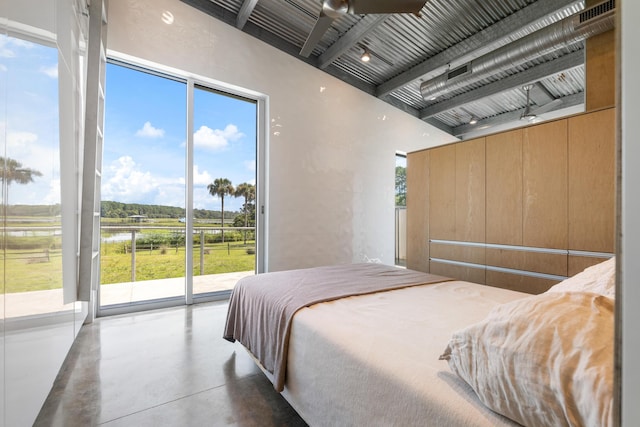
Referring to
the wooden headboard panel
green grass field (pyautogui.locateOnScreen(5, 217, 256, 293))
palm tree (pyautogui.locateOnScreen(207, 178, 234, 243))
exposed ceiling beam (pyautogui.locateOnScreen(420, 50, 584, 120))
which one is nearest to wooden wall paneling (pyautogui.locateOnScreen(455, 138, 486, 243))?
the wooden headboard panel

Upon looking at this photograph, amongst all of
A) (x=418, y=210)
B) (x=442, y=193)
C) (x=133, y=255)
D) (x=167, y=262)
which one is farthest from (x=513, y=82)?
(x=133, y=255)

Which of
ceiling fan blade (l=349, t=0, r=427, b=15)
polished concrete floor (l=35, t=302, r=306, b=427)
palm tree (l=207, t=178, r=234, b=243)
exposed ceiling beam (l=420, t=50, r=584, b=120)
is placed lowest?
polished concrete floor (l=35, t=302, r=306, b=427)

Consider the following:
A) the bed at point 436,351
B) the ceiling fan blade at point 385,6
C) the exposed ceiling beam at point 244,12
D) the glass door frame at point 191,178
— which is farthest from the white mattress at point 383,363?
the exposed ceiling beam at point 244,12

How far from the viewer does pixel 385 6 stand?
92.2 inches

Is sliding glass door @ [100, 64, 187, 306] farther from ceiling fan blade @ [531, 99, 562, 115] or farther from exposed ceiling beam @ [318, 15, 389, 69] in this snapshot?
ceiling fan blade @ [531, 99, 562, 115]

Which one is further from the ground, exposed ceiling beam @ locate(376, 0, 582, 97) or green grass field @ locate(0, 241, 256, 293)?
exposed ceiling beam @ locate(376, 0, 582, 97)

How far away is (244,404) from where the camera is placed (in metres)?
1.75

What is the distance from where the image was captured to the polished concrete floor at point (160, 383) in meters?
1.63

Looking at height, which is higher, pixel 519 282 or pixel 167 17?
pixel 167 17

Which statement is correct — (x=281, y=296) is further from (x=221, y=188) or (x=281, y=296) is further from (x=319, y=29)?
(x=221, y=188)

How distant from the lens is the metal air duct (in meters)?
2.56

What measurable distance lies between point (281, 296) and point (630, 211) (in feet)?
5.31

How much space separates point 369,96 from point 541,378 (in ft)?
16.8

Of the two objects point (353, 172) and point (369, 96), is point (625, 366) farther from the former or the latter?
point (369, 96)
